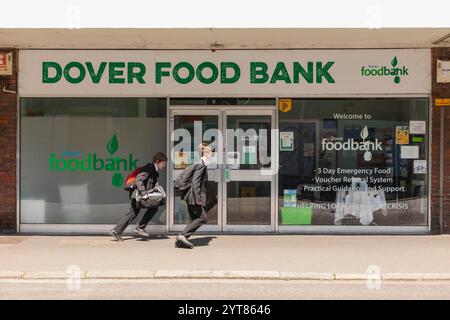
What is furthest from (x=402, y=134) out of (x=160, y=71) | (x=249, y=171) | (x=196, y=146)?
(x=160, y=71)

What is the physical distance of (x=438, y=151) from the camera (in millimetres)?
10977

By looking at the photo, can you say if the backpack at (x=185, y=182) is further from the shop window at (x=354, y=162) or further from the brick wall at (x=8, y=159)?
the brick wall at (x=8, y=159)

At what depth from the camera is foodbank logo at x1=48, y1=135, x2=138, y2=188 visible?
11297 millimetres

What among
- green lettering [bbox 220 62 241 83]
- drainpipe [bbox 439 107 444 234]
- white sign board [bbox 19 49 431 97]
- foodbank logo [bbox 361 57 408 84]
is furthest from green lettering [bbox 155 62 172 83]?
drainpipe [bbox 439 107 444 234]

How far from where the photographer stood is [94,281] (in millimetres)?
7629

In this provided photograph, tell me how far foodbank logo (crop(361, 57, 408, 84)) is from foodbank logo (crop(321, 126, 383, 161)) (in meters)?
1.06

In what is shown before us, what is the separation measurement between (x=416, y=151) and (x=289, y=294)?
17.7 feet

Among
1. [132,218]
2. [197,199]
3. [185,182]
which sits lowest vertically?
[132,218]

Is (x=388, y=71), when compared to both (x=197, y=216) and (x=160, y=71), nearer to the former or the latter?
(x=160, y=71)

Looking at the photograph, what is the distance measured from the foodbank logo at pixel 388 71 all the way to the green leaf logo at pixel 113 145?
4769 mm

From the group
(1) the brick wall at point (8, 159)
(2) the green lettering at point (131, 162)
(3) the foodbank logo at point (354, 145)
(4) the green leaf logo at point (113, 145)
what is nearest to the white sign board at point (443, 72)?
(3) the foodbank logo at point (354, 145)

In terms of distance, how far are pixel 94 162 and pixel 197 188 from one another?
292 centimetres
